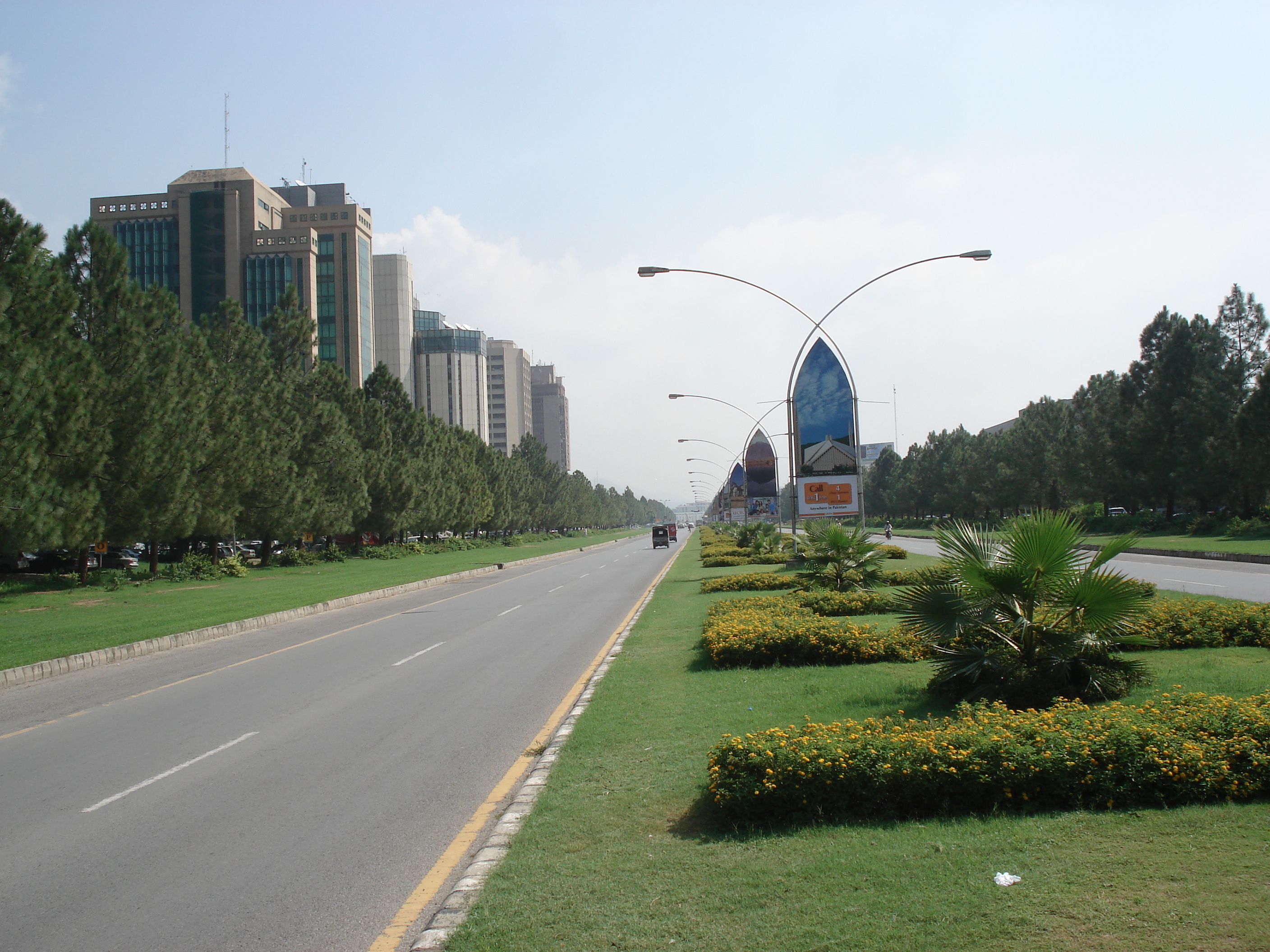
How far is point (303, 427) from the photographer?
158ft

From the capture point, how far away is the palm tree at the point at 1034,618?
315 inches

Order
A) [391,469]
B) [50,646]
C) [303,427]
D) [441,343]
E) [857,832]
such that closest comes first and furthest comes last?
[857,832], [50,646], [303,427], [391,469], [441,343]

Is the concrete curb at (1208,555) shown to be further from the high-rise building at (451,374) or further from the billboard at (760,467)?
the high-rise building at (451,374)

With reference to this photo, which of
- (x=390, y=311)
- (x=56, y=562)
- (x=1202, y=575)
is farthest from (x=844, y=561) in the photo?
(x=390, y=311)

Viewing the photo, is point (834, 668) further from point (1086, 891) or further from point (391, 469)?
point (391, 469)

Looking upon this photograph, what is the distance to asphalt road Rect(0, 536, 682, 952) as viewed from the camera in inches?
195

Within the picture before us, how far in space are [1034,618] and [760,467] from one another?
4032cm

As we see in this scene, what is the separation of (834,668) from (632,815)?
5.81 m

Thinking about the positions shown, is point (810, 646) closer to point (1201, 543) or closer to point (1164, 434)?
point (1201, 543)

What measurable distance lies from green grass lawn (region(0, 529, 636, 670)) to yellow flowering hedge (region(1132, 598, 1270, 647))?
649 inches

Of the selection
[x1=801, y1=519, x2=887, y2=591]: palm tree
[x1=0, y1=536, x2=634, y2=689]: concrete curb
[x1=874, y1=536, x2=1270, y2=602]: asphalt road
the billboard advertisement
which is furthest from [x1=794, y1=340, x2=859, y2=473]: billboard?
the billboard advertisement

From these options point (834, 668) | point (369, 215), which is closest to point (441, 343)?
point (369, 215)

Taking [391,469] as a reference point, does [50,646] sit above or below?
below

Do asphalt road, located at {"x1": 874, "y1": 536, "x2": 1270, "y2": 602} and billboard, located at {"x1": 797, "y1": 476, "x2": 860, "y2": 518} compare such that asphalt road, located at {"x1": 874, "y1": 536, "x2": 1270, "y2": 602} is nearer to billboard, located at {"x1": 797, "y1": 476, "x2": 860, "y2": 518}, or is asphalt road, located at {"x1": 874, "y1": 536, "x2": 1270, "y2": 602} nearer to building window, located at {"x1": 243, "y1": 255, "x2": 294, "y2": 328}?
billboard, located at {"x1": 797, "y1": 476, "x2": 860, "y2": 518}
